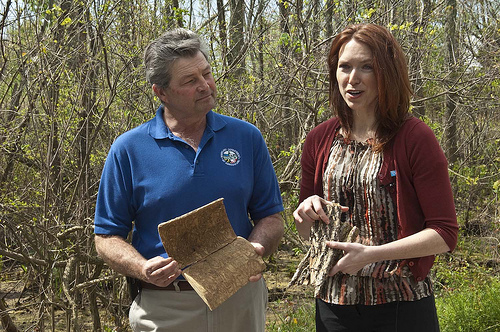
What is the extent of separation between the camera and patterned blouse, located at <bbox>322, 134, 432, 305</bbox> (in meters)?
2.14

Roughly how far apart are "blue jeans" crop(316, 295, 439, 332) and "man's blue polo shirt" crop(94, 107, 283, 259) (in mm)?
627

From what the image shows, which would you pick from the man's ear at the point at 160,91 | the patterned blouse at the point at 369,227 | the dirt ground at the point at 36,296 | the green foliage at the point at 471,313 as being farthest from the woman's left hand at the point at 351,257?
the dirt ground at the point at 36,296

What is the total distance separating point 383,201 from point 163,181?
94 centimetres

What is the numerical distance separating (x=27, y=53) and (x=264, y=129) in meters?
3.12

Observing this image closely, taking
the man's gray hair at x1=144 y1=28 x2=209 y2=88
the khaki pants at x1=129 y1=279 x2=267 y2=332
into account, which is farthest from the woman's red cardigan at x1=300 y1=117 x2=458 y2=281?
the man's gray hair at x1=144 y1=28 x2=209 y2=88

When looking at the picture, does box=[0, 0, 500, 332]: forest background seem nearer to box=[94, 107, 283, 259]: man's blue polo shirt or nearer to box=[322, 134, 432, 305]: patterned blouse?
box=[94, 107, 283, 259]: man's blue polo shirt

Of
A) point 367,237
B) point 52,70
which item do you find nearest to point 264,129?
point 52,70

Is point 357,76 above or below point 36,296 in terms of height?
above

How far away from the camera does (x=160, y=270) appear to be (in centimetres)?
223

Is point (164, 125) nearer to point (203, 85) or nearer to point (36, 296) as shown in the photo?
point (203, 85)

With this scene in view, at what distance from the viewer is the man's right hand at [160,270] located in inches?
88.1

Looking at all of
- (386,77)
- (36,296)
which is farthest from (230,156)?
(36,296)

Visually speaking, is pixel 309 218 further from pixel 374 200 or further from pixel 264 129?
pixel 264 129

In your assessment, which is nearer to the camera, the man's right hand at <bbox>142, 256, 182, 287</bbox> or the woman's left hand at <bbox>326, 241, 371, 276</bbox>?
the woman's left hand at <bbox>326, 241, 371, 276</bbox>
